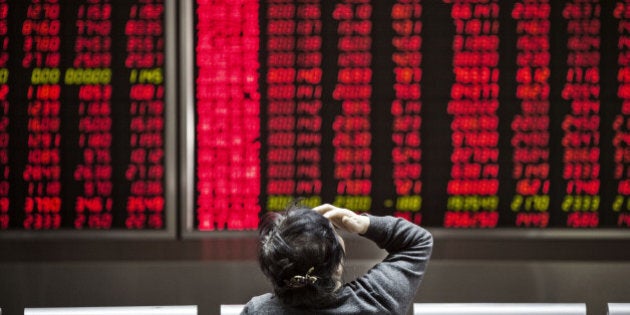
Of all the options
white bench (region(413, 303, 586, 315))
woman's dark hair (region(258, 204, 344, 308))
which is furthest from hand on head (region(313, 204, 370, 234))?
white bench (region(413, 303, 586, 315))

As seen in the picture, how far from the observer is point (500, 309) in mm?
1860

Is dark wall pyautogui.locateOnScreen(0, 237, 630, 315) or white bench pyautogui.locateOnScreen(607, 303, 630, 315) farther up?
dark wall pyautogui.locateOnScreen(0, 237, 630, 315)

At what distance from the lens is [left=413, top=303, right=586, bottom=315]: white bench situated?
1850 mm

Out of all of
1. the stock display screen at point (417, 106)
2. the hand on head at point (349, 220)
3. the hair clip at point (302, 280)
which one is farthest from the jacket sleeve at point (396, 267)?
the stock display screen at point (417, 106)

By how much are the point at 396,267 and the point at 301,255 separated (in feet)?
0.85

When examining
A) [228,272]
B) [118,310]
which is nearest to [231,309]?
[228,272]

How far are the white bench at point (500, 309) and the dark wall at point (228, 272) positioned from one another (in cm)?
3

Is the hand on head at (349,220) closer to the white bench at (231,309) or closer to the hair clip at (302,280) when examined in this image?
the hair clip at (302,280)

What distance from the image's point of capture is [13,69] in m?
1.87

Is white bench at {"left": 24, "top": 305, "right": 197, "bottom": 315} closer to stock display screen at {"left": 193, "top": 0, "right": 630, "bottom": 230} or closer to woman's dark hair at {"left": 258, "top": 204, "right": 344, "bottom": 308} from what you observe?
stock display screen at {"left": 193, "top": 0, "right": 630, "bottom": 230}

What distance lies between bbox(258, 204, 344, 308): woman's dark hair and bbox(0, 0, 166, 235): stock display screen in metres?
0.88

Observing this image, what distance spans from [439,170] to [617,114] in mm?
571

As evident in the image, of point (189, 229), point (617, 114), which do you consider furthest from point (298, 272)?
point (617, 114)

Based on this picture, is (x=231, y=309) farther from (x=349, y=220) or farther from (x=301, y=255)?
(x=301, y=255)
